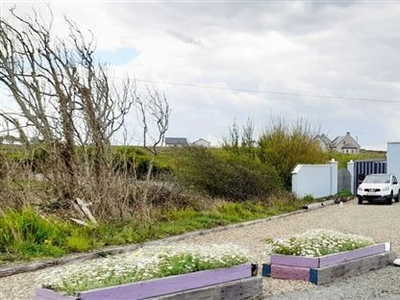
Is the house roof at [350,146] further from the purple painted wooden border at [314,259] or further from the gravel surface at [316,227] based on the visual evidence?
the purple painted wooden border at [314,259]

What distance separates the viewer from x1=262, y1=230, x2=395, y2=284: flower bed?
25.6ft

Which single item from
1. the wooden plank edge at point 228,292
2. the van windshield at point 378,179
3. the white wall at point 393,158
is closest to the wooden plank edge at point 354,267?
the wooden plank edge at point 228,292

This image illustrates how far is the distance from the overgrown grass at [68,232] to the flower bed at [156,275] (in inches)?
124

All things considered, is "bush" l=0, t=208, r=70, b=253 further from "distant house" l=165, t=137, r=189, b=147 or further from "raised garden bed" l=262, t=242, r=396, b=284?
"distant house" l=165, t=137, r=189, b=147

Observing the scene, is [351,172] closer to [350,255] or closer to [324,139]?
[324,139]

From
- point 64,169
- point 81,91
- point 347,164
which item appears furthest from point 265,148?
point 64,169

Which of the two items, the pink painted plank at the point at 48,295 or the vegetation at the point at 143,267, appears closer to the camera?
the pink painted plank at the point at 48,295

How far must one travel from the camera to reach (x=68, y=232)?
10453mm

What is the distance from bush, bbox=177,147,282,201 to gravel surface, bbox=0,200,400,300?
74.2 inches

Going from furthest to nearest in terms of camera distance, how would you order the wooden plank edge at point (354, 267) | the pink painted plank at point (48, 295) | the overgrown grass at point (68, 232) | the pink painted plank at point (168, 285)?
the overgrown grass at point (68, 232) → the wooden plank edge at point (354, 267) → the pink painted plank at point (168, 285) → the pink painted plank at point (48, 295)

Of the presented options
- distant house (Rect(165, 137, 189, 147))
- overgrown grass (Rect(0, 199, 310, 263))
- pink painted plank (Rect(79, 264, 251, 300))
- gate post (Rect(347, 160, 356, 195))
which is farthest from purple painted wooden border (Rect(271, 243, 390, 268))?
gate post (Rect(347, 160, 356, 195))

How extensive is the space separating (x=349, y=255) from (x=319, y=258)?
789mm

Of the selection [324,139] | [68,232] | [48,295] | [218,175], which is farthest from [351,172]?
[48,295]

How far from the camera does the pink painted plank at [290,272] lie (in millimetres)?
7754
